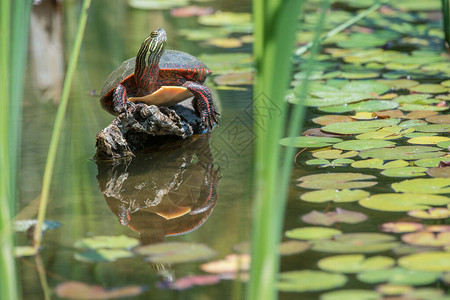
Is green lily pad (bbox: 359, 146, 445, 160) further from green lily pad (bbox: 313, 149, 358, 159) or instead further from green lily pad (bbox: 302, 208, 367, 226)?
green lily pad (bbox: 302, 208, 367, 226)

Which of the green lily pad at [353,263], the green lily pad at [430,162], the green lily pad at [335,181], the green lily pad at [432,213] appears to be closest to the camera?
the green lily pad at [353,263]

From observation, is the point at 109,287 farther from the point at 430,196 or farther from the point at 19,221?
the point at 430,196

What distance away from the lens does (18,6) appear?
1110 mm

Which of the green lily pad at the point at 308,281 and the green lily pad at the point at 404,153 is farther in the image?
the green lily pad at the point at 404,153

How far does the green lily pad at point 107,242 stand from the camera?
1.48m

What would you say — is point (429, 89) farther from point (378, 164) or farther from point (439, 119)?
point (378, 164)

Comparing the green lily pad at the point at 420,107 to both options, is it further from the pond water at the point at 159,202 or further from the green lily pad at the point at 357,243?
the green lily pad at the point at 357,243

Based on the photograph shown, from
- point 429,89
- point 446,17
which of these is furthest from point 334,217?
point 446,17

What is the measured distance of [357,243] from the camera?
1416 mm

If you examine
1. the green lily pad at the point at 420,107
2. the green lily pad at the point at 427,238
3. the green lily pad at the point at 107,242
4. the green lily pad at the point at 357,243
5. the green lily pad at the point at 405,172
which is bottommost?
the green lily pad at the point at 107,242

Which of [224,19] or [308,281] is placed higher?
[224,19]

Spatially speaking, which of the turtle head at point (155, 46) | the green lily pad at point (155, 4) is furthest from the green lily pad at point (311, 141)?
the green lily pad at point (155, 4)

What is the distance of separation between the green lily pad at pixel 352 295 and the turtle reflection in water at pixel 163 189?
50cm

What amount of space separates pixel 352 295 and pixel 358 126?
119cm
